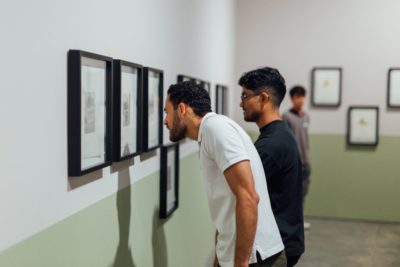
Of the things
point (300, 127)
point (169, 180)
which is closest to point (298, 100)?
point (300, 127)

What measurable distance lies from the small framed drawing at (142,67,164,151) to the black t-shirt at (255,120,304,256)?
1.91ft

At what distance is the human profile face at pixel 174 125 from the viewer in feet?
6.37

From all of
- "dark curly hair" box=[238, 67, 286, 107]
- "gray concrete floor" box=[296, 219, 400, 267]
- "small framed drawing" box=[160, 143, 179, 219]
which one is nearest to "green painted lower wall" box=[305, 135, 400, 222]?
"gray concrete floor" box=[296, 219, 400, 267]

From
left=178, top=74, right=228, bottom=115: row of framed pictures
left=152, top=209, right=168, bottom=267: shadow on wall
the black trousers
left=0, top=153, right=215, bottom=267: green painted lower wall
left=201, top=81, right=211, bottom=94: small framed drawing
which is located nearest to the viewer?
left=0, top=153, right=215, bottom=267: green painted lower wall

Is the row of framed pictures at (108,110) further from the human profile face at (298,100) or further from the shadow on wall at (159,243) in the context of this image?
the human profile face at (298,100)

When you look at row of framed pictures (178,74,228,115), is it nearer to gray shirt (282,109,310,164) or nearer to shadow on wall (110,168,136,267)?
gray shirt (282,109,310,164)

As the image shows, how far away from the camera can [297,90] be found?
5262 mm

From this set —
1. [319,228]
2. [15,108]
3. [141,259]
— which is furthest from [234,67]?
[15,108]

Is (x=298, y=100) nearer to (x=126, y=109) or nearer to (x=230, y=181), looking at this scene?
(x=126, y=109)

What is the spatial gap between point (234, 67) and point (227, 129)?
14.2ft

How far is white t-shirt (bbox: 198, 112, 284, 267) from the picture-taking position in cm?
173

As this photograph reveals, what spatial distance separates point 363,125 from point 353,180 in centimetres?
65

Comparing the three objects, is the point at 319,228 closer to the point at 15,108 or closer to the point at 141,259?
the point at 141,259

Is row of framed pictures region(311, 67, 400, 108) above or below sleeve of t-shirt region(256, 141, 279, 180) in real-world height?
above
